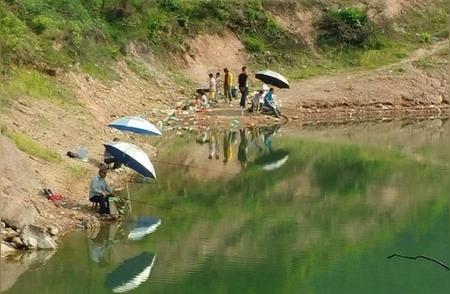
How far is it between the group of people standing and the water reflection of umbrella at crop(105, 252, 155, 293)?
14.9 m

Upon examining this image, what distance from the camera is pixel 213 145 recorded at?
998 inches

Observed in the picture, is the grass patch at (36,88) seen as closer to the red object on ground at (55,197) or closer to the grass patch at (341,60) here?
the red object on ground at (55,197)

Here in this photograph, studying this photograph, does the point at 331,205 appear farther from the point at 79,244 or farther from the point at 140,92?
the point at 140,92

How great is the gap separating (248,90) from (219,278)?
1766 cm

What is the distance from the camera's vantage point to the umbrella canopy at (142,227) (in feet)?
51.5

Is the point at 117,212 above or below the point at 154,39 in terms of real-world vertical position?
below

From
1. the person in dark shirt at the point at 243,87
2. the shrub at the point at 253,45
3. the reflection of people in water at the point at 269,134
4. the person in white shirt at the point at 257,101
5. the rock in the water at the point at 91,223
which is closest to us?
the rock in the water at the point at 91,223

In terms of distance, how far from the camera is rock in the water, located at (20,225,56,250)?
14352mm

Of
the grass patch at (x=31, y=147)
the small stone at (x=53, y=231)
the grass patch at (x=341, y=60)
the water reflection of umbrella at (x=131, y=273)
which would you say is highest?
the grass patch at (x=341, y=60)

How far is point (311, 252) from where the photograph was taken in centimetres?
1520

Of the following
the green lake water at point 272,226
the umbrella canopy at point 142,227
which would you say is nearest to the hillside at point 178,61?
the green lake water at point 272,226

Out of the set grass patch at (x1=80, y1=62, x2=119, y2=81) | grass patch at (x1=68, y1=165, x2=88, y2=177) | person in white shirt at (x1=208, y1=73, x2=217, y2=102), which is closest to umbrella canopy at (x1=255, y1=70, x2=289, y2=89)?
person in white shirt at (x1=208, y1=73, x2=217, y2=102)

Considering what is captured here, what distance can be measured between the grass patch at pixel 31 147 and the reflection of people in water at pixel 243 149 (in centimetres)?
526

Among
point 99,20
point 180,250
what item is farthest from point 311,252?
point 99,20
